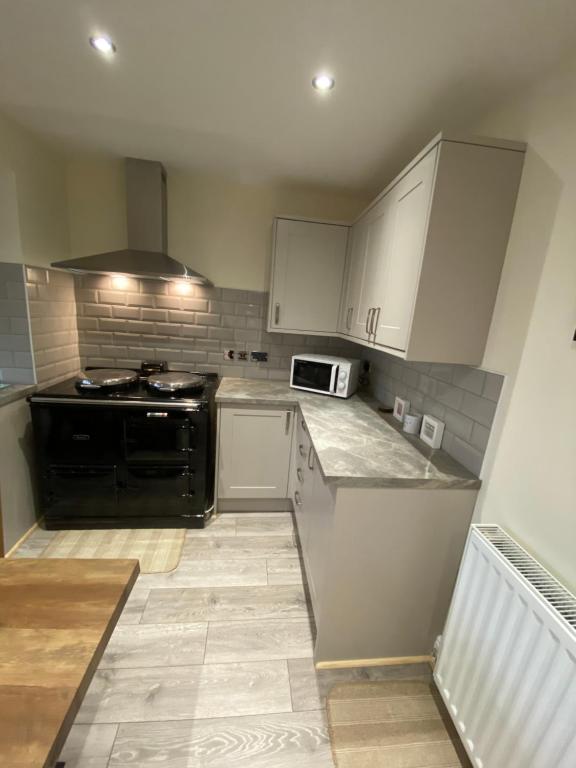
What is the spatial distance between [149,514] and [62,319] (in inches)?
60.1

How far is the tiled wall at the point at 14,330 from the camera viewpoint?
183 centimetres

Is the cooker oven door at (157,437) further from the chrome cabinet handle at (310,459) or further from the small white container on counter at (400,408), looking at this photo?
the small white container on counter at (400,408)

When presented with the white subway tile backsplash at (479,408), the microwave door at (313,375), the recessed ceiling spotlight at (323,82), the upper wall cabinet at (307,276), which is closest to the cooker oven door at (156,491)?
the microwave door at (313,375)

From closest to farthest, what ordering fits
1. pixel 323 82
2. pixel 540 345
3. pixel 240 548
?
pixel 540 345, pixel 323 82, pixel 240 548

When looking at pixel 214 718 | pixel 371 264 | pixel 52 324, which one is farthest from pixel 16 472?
pixel 371 264

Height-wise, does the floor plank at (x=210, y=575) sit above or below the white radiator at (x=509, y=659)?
below

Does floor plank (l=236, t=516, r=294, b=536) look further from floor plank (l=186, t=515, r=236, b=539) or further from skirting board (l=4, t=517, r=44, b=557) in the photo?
skirting board (l=4, t=517, r=44, b=557)

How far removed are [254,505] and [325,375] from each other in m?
1.13

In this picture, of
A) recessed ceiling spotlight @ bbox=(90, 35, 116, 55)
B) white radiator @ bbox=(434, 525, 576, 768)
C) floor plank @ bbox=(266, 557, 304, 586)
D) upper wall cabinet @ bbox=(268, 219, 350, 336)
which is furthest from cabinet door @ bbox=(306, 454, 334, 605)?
recessed ceiling spotlight @ bbox=(90, 35, 116, 55)

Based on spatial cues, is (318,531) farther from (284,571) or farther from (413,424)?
(413,424)

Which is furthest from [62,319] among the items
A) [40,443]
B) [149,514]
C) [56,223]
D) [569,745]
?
[569,745]

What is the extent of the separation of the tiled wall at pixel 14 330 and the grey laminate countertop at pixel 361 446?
3.93 ft

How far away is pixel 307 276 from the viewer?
2320 mm

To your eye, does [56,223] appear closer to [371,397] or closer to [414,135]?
[414,135]
